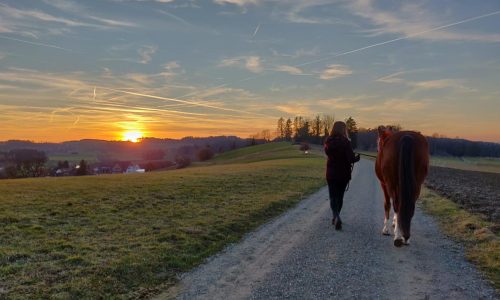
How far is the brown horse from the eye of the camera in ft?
26.3

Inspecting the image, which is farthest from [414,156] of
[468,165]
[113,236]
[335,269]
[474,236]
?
[468,165]

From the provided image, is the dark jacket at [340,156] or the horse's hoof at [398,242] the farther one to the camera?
the dark jacket at [340,156]

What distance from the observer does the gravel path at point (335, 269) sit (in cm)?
605

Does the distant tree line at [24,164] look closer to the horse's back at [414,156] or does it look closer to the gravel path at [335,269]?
the gravel path at [335,269]

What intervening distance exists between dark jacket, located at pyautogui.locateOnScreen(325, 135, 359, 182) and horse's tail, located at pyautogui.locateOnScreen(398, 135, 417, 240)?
197 cm

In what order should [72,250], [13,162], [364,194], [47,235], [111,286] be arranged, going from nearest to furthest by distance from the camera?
[111,286], [72,250], [47,235], [364,194], [13,162]

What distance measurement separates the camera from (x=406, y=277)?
6.66 meters

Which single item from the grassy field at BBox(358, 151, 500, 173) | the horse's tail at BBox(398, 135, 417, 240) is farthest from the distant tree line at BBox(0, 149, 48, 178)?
the horse's tail at BBox(398, 135, 417, 240)

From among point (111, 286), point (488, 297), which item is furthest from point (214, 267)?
point (488, 297)

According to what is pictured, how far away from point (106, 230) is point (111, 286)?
16.3ft

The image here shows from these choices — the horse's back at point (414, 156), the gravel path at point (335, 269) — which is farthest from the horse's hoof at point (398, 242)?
the horse's back at point (414, 156)

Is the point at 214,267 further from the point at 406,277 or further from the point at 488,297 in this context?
the point at 488,297

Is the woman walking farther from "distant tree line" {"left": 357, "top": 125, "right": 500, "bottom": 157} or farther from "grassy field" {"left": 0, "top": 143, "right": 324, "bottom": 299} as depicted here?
"distant tree line" {"left": 357, "top": 125, "right": 500, "bottom": 157}

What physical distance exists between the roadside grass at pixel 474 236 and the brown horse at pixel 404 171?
1.46 meters
